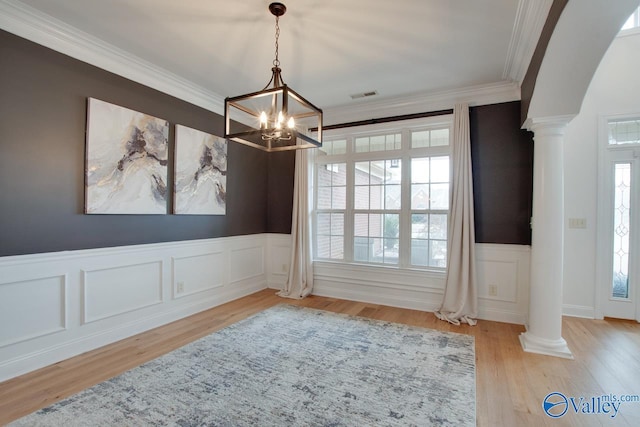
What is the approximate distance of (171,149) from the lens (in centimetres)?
350

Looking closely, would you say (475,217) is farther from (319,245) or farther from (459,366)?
(319,245)

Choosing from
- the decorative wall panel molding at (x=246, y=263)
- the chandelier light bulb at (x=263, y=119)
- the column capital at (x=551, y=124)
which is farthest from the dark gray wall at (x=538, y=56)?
the decorative wall panel molding at (x=246, y=263)

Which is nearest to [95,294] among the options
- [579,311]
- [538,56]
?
[538,56]

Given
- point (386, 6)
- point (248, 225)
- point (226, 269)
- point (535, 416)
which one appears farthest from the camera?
point (248, 225)

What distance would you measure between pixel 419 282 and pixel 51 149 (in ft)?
13.4


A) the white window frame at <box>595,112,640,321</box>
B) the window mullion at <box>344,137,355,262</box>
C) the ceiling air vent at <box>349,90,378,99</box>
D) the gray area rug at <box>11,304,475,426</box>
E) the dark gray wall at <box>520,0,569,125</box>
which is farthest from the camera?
the window mullion at <box>344,137,355,262</box>

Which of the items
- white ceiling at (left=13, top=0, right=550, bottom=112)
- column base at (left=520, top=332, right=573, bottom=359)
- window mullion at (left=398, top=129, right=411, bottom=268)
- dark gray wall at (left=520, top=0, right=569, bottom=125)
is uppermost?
white ceiling at (left=13, top=0, right=550, bottom=112)

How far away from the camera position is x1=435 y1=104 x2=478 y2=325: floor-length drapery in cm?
359

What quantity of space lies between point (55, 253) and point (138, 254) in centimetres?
70

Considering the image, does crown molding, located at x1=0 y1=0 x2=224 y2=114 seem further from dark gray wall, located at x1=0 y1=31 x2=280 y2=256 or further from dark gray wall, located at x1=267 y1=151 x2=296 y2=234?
dark gray wall, located at x1=267 y1=151 x2=296 y2=234

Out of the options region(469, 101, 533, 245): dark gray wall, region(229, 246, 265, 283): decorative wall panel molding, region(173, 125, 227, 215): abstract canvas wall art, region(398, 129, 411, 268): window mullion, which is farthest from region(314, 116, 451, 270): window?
region(173, 125, 227, 215): abstract canvas wall art

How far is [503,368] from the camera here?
2504 millimetres

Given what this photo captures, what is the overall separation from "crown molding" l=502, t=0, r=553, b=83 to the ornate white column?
24.6 inches

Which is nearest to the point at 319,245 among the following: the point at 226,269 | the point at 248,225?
the point at 248,225
